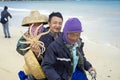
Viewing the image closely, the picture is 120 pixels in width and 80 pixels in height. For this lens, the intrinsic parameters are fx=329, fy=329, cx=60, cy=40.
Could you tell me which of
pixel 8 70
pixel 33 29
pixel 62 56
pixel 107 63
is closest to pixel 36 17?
pixel 33 29

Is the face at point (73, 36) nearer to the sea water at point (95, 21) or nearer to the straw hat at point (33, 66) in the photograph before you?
the straw hat at point (33, 66)

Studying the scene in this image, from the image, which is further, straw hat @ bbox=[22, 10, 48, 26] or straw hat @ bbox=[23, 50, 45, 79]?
straw hat @ bbox=[22, 10, 48, 26]

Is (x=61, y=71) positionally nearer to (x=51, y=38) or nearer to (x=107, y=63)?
(x=51, y=38)

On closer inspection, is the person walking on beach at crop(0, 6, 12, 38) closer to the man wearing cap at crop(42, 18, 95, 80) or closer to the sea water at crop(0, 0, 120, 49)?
the sea water at crop(0, 0, 120, 49)

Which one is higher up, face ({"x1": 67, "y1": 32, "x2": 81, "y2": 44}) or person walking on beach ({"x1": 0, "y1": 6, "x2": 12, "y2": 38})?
face ({"x1": 67, "y1": 32, "x2": 81, "y2": 44})

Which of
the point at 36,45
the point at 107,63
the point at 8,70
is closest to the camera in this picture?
the point at 36,45

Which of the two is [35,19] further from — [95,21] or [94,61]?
[95,21]

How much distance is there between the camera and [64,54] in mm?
3545

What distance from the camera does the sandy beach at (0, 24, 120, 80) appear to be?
27.5 feet

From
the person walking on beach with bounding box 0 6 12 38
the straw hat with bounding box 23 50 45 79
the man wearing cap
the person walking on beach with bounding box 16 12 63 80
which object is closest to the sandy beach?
the person walking on beach with bounding box 0 6 12 38

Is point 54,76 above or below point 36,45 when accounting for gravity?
below

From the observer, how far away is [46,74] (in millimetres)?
3562

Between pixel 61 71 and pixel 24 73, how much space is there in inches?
28.3

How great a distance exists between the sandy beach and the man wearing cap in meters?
4.13
